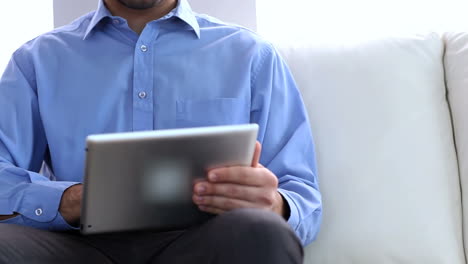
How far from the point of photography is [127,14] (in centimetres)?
180

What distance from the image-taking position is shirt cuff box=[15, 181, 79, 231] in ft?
4.97

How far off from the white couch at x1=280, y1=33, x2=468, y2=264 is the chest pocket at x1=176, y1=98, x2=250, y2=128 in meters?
0.20

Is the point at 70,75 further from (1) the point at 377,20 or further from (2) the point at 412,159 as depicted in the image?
(1) the point at 377,20

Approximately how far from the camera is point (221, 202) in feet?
4.19

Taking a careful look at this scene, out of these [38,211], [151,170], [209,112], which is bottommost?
[38,211]

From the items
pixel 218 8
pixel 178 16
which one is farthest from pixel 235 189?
pixel 218 8

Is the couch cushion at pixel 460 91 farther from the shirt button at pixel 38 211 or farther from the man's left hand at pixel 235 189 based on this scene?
the shirt button at pixel 38 211

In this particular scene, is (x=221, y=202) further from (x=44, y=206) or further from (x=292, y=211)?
(x=44, y=206)

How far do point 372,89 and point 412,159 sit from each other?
190 millimetres

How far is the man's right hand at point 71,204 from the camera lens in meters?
1.49

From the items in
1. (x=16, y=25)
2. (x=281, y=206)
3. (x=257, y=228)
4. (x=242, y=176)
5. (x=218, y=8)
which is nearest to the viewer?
(x=257, y=228)

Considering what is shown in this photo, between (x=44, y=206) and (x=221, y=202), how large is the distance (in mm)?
430

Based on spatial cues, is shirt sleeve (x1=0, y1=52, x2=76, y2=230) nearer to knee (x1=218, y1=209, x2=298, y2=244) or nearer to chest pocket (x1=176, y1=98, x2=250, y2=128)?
chest pocket (x1=176, y1=98, x2=250, y2=128)

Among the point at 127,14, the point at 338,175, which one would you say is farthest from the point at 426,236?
the point at 127,14
